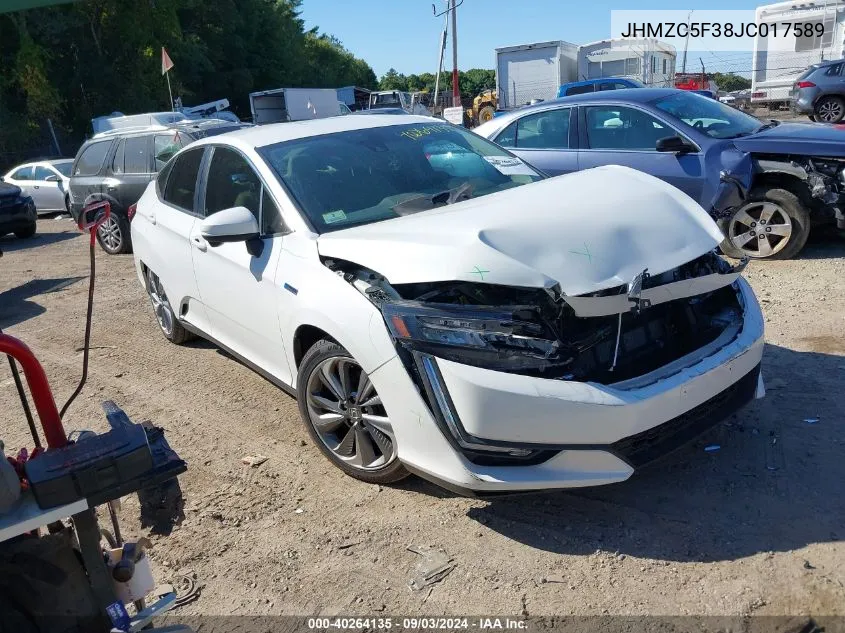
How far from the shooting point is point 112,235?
34.4 ft

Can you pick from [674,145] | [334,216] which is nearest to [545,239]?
[334,216]

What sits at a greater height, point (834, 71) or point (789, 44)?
point (789, 44)

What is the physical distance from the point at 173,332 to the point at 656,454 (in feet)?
13.6

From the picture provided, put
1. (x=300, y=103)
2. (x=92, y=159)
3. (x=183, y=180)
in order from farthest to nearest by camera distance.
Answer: (x=300, y=103)
(x=92, y=159)
(x=183, y=180)

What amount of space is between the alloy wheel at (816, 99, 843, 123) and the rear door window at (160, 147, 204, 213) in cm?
1951

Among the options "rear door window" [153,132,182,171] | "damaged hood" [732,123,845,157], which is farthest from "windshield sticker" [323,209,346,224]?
"rear door window" [153,132,182,171]

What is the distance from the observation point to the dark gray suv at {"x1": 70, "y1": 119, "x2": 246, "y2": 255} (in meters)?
10.3

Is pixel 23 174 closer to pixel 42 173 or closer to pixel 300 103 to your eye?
pixel 42 173

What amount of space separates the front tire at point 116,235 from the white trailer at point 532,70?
2029 cm

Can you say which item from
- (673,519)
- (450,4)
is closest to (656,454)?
(673,519)

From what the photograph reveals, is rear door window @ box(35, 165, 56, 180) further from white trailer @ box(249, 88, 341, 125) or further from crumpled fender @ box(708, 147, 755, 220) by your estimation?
crumpled fender @ box(708, 147, 755, 220)

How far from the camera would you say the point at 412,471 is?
3123 mm

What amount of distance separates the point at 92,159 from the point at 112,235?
159 cm

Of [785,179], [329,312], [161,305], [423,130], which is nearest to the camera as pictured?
[329,312]
